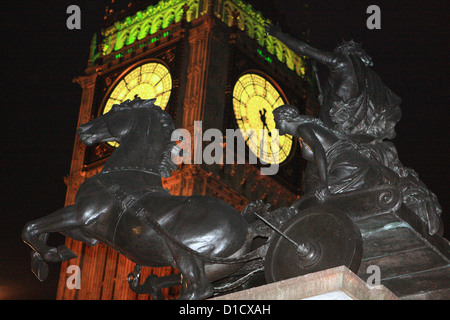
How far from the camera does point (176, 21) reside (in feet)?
101

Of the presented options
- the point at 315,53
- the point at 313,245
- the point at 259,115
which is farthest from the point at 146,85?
the point at 313,245

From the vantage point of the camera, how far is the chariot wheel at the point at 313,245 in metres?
7.10

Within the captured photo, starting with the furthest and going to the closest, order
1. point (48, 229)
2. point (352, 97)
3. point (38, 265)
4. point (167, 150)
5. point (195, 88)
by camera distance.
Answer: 1. point (195, 88)
2. point (352, 97)
3. point (167, 150)
4. point (38, 265)
5. point (48, 229)

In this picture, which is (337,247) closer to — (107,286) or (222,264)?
(222,264)

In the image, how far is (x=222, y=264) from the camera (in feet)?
24.5

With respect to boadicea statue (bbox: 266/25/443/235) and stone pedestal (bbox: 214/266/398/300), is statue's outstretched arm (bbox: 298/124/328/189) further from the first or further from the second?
stone pedestal (bbox: 214/266/398/300)

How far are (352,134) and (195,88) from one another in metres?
20.7

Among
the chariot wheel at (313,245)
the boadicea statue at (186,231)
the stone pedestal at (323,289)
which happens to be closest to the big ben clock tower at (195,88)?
the boadicea statue at (186,231)

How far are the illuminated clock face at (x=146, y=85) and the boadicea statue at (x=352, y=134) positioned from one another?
66.7ft

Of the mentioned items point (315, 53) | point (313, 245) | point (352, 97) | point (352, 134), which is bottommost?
point (313, 245)

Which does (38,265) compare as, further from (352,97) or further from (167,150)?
(352,97)

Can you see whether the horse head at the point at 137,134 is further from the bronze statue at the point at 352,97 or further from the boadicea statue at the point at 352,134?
the bronze statue at the point at 352,97

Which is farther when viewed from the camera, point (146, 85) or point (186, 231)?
point (146, 85)
